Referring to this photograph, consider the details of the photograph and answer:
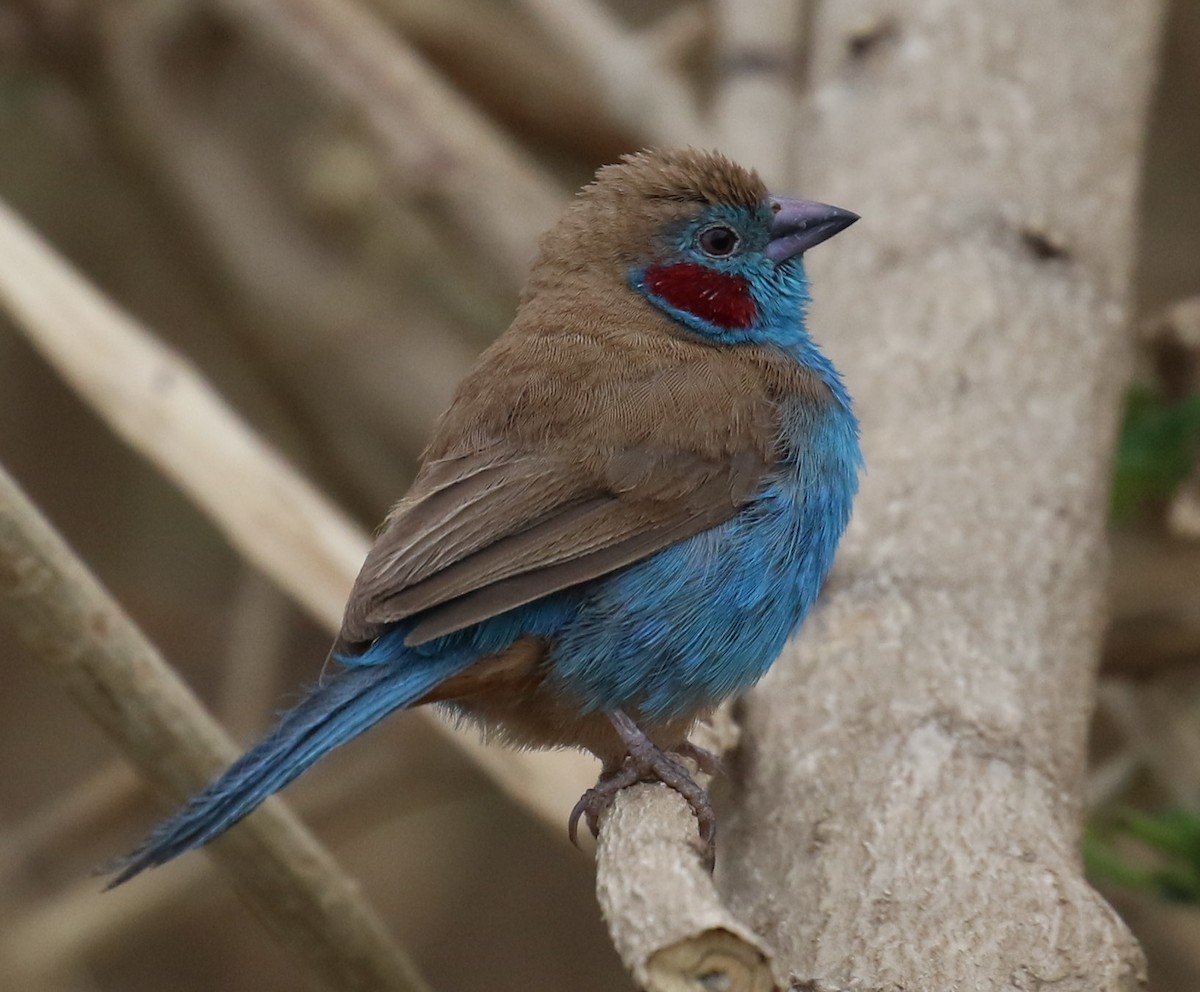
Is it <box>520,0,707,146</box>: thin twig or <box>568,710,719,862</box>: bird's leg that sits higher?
<box>520,0,707,146</box>: thin twig

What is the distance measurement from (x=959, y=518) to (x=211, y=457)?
136cm

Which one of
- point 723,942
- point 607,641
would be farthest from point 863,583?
point 723,942

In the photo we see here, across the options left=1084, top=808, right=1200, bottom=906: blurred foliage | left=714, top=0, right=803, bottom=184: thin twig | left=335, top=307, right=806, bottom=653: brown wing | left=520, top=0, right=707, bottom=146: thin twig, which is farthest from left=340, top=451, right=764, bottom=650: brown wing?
left=520, top=0, right=707, bottom=146: thin twig

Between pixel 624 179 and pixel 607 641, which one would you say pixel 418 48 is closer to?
pixel 624 179

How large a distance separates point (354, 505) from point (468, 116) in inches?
54.9

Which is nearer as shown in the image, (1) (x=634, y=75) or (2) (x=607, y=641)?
(2) (x=607, y=641)

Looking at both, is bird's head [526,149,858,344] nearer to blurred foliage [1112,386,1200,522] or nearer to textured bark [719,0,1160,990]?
textured bark [719,0,1160,990]

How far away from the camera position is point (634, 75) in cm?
437

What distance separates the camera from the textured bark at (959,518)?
231cm

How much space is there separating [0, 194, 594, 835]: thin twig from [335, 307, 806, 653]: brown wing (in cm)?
21

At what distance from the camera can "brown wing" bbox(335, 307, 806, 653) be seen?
2.66m

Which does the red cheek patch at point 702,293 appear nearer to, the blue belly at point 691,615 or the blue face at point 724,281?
the blue face at point 724,281

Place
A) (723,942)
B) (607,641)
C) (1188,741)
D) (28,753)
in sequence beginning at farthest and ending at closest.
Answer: (28,753) < (1188,741) < (607,641) < (723,942)

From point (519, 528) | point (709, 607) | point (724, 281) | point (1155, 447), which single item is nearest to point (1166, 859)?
point (1155, 447)
